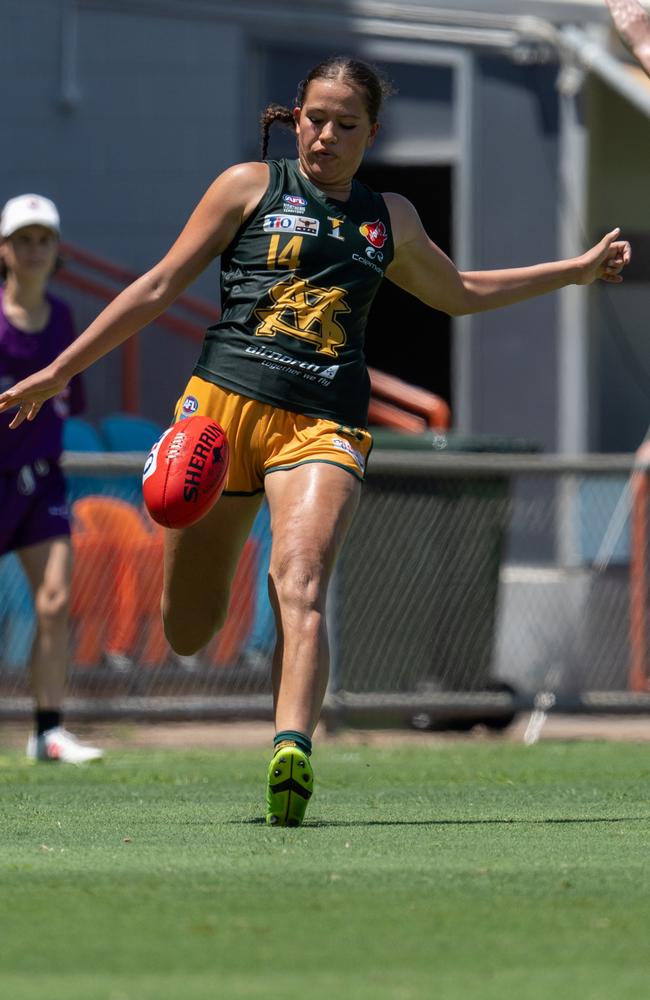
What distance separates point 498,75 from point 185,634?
8319mm

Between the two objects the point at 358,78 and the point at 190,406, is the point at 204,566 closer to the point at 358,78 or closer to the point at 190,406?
the point at 190,406

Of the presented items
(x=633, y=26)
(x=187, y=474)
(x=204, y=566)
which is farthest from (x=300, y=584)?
(x=633, y=26)

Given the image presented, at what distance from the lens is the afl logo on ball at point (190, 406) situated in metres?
6.29

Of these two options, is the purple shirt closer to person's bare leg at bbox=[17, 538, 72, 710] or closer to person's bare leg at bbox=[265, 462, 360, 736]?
person's bare leg at bbox=[17, 538, 72, 710]

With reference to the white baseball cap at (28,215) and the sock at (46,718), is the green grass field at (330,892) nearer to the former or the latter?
the sock at (46,718)

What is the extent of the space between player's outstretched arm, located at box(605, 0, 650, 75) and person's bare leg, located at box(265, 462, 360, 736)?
2.15 meters

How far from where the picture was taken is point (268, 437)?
20.4 ft

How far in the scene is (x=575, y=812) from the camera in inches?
255

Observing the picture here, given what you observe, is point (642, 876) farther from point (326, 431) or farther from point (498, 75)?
point (498, 75)

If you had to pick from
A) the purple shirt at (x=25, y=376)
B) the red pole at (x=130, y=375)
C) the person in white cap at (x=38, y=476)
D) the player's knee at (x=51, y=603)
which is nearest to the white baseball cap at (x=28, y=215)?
the person in white cap at (x=38, y=476)

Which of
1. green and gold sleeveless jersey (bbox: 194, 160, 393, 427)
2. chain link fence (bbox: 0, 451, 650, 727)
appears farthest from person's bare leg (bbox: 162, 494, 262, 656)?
chain link fence (bbox: 0, 451, 650, 727)

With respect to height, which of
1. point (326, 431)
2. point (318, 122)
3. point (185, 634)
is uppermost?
point (318, 122)

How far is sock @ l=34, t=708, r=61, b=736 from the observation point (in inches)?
348

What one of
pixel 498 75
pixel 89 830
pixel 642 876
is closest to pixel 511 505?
pixel 498 75
